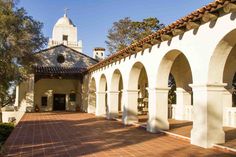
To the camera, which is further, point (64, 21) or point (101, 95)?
point (64, 21)

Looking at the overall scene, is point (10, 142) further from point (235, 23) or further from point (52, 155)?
point (235, 23)

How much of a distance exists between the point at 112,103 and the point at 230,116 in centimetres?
798

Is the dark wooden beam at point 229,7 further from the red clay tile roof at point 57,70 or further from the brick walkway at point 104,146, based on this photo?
the red clay tile roof at point 57,70

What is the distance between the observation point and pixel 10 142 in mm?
10164

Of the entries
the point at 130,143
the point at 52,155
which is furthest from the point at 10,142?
the point at 130,143

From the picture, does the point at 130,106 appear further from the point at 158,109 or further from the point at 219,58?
the point at 219,58

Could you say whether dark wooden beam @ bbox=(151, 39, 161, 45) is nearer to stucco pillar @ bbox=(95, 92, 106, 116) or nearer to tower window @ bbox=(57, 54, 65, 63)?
stucco pillar @ bbox=(95, 92, 106, 116)

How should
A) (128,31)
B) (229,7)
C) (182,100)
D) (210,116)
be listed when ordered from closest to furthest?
(229,7), (210,116), (182,100), (128,31)

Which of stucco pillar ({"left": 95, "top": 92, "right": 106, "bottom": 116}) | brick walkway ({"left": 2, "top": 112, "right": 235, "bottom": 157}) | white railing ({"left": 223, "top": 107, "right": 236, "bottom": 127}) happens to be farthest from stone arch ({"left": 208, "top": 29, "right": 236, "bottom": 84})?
stucco pillar ({"left": 95, "top": 92, "right": 106, "bottom": 116})

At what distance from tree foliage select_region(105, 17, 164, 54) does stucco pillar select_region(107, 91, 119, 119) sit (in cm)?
1542

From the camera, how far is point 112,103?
65.0ft

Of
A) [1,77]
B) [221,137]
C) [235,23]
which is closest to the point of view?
[235,23]

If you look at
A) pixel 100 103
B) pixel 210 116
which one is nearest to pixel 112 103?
pixel 100 103

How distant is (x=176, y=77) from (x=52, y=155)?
11387mm
